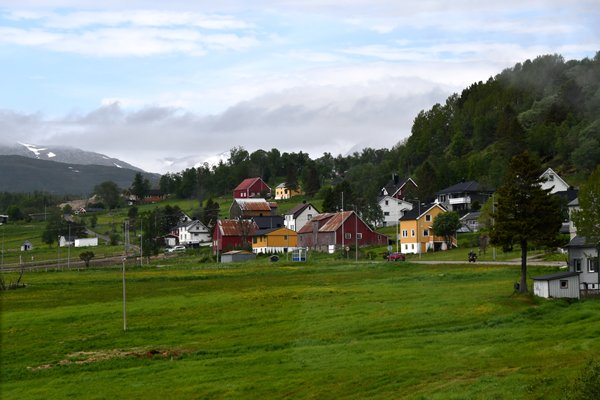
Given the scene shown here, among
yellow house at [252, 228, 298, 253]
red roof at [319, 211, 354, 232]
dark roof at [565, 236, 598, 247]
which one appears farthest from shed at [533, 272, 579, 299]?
yellow house at [252, 228, 298, 253]

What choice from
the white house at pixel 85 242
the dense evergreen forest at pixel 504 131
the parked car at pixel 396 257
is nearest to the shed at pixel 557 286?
the parked car at pixel 396 257

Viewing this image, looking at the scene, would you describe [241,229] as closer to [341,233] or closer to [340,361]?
[341,233]

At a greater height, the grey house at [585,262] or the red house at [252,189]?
the red house at [252,189]

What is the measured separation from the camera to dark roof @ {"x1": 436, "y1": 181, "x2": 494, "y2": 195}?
132375 mm

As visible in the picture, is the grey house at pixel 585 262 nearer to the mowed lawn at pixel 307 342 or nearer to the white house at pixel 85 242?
the mowed lawn at pixel 307 342

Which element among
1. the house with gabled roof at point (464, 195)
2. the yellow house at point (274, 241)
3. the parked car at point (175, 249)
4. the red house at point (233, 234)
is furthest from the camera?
the parked car at point (175, 249)

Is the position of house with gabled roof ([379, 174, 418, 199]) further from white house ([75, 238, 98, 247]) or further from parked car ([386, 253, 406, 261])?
parked car ([386, 253, 406, 261])

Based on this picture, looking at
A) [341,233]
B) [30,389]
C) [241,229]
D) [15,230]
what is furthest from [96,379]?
[15,230]

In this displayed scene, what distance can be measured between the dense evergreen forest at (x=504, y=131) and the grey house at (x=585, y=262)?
Result: 6471 centimetres

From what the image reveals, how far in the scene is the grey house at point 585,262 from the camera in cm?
5609

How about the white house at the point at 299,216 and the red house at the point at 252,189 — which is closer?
the white house at the point at 299,216

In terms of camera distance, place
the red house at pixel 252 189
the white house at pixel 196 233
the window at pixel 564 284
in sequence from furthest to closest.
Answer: the red house at pixel 252 189 < the white house at pixel 196 233 < the window at pixel 564 284

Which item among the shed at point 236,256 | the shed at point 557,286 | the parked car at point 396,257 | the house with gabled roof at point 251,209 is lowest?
the shed at point 557,286

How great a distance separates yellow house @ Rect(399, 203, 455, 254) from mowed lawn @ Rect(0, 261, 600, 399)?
4027 cm
